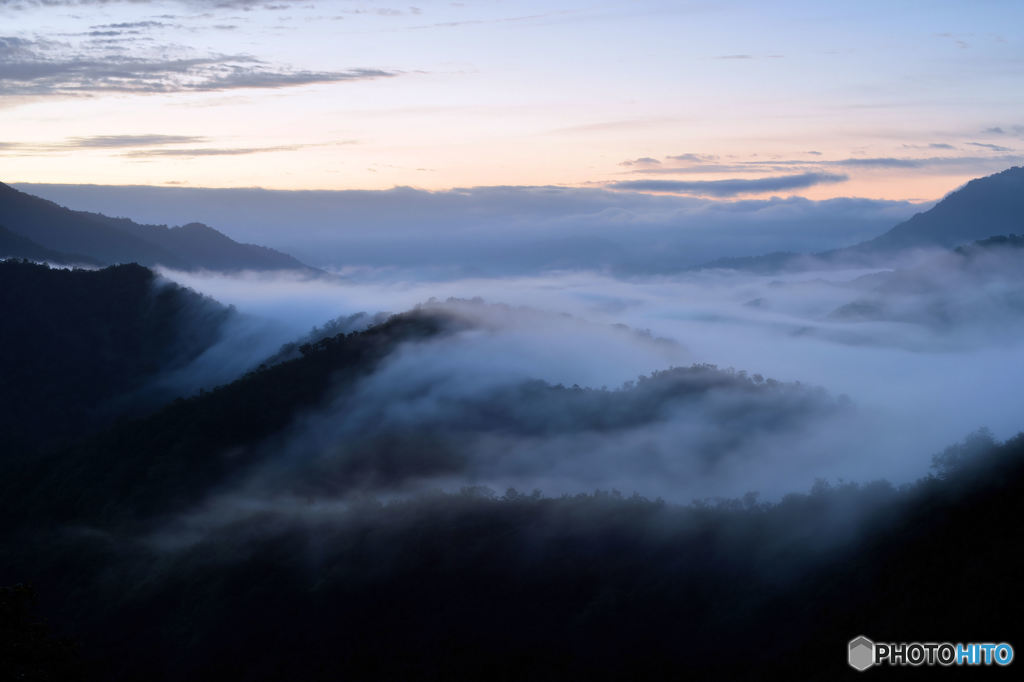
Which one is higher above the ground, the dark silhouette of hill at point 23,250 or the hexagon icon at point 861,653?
the dark silhouette of hill at point 23,250

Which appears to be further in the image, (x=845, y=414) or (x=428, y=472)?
(x=845, y=414)

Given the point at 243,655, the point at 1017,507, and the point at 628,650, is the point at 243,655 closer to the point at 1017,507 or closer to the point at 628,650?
the point at 628,650

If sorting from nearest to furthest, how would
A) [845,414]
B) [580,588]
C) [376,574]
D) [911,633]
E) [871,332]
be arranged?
1. [911,633]
2. [580,588]
3. [376,574]
4. [845,414]
5. [871,332]

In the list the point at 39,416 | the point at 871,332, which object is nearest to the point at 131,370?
the point at 39,416

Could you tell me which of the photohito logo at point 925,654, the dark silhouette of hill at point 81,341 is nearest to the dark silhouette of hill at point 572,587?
the photohito logo at point 925,654

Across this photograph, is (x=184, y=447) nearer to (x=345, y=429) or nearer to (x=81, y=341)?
(x=345, y=429)

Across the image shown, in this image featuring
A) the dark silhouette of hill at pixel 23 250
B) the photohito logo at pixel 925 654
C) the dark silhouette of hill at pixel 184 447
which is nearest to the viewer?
the photohito logo at pixel 925 654

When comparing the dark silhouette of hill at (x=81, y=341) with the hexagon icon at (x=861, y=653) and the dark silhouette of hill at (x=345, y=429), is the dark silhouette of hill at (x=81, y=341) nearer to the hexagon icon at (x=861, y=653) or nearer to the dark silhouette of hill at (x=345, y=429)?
the dark silhouette of hill at (x=345, y=429)

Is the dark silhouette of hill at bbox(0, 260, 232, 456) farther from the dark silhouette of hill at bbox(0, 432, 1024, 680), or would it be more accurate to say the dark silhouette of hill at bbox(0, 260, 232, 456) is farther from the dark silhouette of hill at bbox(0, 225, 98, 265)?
the dark silhouette of hill at bbox(0, 432, 1024, 680)

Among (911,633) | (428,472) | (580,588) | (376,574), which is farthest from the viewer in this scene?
(428,472)
